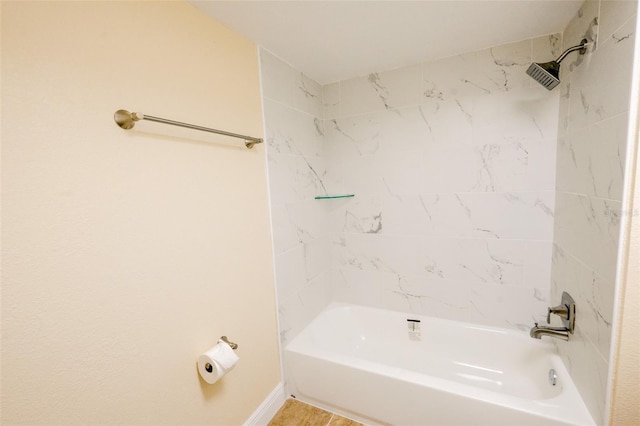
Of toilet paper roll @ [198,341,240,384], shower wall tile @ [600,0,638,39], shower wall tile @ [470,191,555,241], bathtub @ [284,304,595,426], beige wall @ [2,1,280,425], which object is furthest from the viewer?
shower wall tile @ [470,191,555,241]

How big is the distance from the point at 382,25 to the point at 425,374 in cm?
194

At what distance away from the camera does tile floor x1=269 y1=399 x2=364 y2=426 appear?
1.59 metres

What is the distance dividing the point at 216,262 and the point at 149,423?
608mm

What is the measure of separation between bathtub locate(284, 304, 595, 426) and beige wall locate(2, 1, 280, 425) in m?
0.50

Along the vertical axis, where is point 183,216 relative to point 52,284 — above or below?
above

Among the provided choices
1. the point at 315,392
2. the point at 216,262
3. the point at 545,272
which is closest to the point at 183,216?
the point at 216,262

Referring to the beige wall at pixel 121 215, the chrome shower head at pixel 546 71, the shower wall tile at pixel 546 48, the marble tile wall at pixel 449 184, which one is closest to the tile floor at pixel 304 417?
the beige wall at pixel 121 215

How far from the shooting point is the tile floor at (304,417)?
1588mm

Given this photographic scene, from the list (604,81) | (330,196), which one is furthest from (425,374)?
(604,81)

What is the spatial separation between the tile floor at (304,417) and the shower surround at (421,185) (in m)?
0.40

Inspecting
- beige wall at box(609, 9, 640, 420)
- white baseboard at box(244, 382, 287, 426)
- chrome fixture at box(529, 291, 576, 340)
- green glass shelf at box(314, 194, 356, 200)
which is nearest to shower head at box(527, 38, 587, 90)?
beige wall at box(609, 9, 640, 420)

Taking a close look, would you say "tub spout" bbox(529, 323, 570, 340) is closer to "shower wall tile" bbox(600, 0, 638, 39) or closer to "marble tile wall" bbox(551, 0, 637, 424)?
"marble tile wall" bbox(551, 0, 637, 424)

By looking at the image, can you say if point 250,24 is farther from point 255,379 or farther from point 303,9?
point 255,379

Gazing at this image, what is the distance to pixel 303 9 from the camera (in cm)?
123
